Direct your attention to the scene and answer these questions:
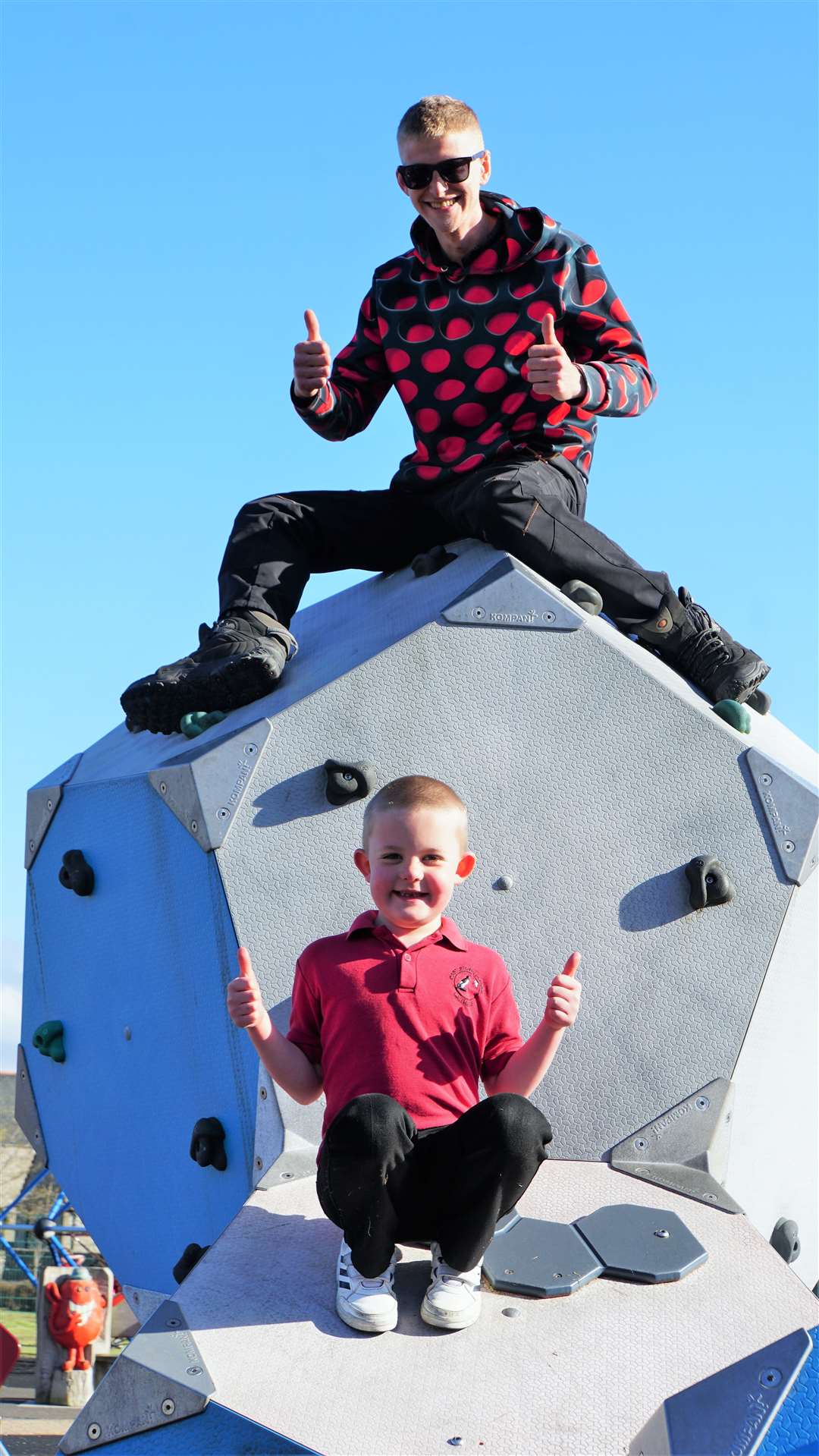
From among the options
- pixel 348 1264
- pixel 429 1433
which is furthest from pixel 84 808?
pixel 429 1433

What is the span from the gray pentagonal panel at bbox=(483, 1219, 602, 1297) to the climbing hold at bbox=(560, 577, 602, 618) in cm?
163

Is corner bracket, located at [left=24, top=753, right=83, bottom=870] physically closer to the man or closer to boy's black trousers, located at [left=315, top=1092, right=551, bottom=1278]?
the man

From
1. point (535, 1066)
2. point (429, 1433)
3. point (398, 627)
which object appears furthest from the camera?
point (398, 627)

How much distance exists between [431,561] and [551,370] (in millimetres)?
722

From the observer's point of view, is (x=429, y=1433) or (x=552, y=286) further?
(x=552, y=286)

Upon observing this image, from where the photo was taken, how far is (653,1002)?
11.5 feet

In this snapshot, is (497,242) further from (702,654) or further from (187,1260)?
(187,1260)

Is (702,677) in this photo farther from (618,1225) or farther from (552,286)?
(618,1225)

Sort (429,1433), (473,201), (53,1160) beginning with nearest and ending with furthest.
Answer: (429,1433), (473,201), (53,1160)

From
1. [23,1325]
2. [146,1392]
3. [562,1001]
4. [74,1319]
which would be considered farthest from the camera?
[23,1325]

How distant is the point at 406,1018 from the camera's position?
2.83 metres

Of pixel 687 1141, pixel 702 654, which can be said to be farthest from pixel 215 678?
pixel 687 1141

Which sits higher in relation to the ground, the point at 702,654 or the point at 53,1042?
the point at 702,654

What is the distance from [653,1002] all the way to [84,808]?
1.77 meters
